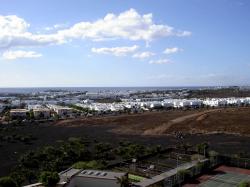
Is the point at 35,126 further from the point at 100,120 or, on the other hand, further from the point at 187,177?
the point at 187,177

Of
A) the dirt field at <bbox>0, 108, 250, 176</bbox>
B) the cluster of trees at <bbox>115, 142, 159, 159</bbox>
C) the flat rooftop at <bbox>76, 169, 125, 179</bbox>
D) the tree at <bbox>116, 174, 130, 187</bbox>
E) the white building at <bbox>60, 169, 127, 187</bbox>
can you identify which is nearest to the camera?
the tree at <bbox>116, 174, 130, 187</bbox>

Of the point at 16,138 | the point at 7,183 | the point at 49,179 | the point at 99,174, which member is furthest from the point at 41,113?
the point at 49,179

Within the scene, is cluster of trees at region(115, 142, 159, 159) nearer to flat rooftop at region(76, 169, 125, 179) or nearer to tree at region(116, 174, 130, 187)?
flat rooftop at region(76, 169, 125, 179)

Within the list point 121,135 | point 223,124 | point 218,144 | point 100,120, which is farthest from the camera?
point 100,120

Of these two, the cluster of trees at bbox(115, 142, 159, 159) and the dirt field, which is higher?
the cluster of trees at bbox(115, 142, 159, 159)

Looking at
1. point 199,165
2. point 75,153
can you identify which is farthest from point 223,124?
point 199,165

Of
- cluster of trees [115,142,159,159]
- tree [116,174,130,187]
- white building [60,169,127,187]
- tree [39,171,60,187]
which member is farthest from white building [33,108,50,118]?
tree [116,174,130,187]

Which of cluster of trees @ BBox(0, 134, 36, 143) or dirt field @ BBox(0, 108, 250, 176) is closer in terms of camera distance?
dirt field @ BBox(0, 108, 250, 176)

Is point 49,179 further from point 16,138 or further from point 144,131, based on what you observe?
point 144,131
